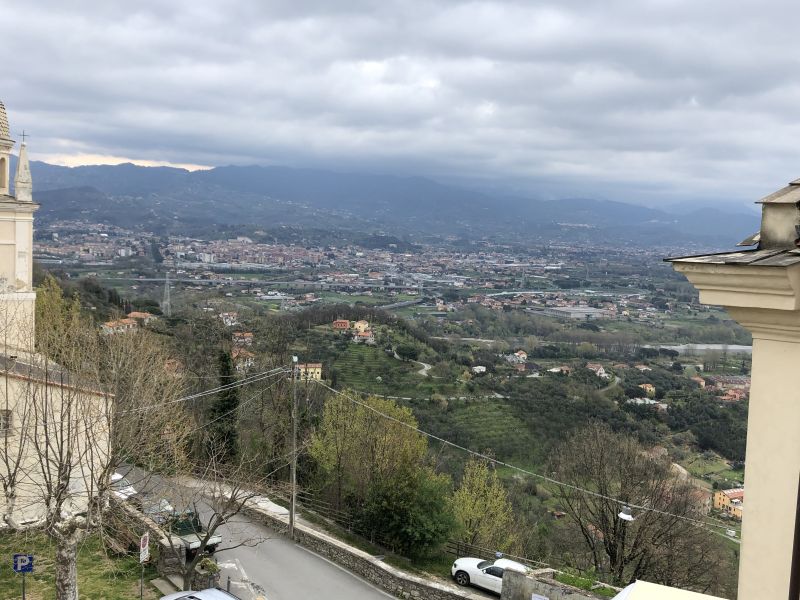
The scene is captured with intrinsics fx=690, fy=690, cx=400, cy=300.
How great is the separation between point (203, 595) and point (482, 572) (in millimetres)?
6107

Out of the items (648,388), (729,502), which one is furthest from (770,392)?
(648,388)

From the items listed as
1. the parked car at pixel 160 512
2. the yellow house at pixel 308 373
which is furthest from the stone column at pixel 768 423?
the yellow house at pixel 308 373

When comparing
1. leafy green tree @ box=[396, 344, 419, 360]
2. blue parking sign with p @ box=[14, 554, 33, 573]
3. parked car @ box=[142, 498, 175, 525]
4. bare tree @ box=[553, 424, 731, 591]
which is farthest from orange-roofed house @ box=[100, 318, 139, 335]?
leafy green tree @ box=[396, 344, 419, 360]

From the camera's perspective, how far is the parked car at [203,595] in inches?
444

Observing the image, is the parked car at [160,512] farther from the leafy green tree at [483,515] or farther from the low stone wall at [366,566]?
the leafy green tree at [483,515]

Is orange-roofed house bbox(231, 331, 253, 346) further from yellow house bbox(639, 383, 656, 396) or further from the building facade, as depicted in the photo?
yellow house bbox(639, 383, 656, 396)

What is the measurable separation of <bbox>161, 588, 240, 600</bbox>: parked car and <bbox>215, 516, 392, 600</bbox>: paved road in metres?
1.67

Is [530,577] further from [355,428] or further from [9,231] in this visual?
[9,231]

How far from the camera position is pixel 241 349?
103 ft

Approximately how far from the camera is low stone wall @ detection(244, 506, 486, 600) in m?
13.3

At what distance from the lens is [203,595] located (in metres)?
11.5

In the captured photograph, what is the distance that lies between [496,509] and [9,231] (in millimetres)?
16164

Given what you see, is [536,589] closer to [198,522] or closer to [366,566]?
[366,566]

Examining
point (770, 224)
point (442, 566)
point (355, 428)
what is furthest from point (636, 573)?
point (770, 224)
